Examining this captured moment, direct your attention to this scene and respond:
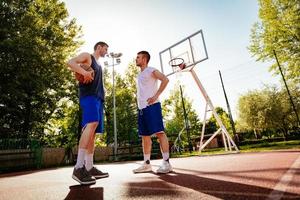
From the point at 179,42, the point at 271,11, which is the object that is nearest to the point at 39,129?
the point at 179,42

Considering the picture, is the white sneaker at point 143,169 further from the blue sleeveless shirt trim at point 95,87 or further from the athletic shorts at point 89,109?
the blue sleeveless shirt trim at point 95,87

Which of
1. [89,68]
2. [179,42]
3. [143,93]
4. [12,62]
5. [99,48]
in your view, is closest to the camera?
[89,68]

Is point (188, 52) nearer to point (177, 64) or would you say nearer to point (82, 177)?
point (177, 64)

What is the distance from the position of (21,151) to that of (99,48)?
11.0 meters

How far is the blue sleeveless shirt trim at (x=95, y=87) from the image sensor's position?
3068mm

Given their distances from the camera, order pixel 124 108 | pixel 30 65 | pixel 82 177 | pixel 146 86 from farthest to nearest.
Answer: pixel 124 108, pixel 30 65, pixel 146 86, pixel 82 177

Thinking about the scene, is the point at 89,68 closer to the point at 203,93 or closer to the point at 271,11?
the point at 203,93

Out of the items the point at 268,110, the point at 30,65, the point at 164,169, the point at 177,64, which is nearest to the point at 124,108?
the point at 30,65

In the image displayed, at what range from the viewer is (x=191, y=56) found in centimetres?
1148

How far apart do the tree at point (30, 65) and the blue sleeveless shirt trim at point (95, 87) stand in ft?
44.2

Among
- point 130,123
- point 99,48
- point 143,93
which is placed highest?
point 130,123

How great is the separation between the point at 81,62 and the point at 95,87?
0.39m

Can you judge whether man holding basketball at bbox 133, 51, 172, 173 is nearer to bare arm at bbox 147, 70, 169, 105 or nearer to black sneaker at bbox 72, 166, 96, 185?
bare arm at bbox 147, 70, 169, 105

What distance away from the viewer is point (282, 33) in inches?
675
